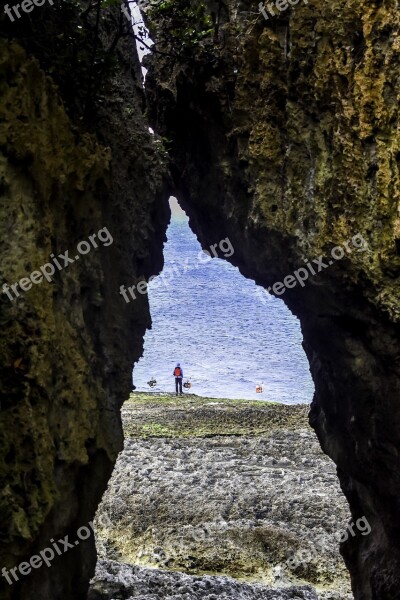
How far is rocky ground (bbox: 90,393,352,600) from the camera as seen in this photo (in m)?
11.8

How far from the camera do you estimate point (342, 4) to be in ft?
25.6

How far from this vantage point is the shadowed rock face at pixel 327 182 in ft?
24.5

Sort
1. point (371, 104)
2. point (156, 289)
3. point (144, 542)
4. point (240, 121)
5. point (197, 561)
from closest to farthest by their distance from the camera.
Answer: point (371, 104)
point (240, 121)
point (197, 561)
point (144, 542)
point (156, 289)

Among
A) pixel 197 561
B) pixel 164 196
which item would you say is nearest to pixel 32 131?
pixel 164 196

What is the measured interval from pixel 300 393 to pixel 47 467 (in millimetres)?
47983

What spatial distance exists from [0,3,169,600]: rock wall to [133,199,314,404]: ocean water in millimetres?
40935

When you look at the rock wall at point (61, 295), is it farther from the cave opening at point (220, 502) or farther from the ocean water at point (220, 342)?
the ocean water at point (220, 342)

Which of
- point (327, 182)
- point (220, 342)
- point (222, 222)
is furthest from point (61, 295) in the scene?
point (220, 342)

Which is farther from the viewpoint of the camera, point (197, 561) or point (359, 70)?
point (197, 561)

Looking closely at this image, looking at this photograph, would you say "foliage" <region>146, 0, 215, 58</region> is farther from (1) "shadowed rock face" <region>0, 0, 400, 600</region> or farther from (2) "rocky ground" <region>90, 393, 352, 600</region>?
(2) "rocky ground" <region>90, 393, 352, 600</region>

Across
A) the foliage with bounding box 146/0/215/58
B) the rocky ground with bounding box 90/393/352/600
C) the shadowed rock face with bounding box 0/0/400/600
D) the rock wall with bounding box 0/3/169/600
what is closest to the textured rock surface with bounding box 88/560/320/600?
the rocky ground with bounding box 90/393/352/600

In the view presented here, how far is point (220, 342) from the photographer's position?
2574 inches

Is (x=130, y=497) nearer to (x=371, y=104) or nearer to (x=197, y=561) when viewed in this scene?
(x=197, y=561)

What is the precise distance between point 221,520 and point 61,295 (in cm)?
952
